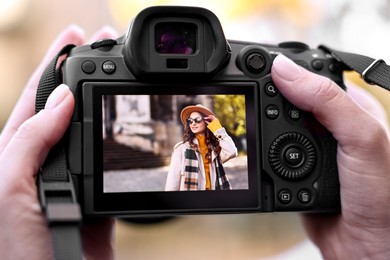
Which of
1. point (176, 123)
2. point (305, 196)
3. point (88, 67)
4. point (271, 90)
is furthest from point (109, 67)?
point (305, 196)

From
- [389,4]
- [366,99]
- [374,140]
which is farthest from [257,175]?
[389,4]

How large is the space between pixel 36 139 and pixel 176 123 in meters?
0.21

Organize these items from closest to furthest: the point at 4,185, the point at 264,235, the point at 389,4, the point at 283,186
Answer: the point at 4,185
the point at 283,186
the point at 389,4
the point at 264,235

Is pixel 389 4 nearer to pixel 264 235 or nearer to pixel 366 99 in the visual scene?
pixel 366 99

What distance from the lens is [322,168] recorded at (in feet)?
3.07

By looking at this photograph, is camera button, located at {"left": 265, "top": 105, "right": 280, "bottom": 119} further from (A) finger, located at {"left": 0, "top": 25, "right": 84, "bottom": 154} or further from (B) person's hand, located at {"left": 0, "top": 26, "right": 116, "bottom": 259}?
(A) finger, located at {"left": 0, "top": 25, "right": 84, "bottom": 154}

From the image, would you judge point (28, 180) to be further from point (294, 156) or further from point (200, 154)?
point (294, 156)

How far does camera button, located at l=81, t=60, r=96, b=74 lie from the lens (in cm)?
89

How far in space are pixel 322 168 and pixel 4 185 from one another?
0.48 meters

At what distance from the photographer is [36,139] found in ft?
2.70

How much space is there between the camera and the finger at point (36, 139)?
0.82 meters

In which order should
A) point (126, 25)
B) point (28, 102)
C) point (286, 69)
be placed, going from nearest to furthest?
point (286, 69)
point (28, 102)
point (126, 25)

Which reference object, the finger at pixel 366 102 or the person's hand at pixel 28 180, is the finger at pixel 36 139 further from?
the finger at pixel 366 102

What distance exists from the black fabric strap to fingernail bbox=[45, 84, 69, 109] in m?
0.44
